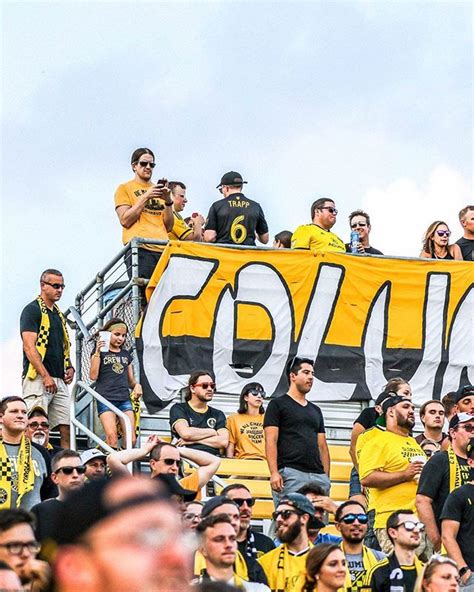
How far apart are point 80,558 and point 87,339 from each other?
1364 centimetres

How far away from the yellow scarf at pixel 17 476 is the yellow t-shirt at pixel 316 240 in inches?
242

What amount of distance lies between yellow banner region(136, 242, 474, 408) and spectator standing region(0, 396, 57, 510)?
4273 mm

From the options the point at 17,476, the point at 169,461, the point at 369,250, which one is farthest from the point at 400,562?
the point at 369,250

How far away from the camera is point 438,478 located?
1004cm

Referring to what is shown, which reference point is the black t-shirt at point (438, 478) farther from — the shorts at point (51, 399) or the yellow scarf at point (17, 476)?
the shorts at point (51, 399)

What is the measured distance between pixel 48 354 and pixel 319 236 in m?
3.92

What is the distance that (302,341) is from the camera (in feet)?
50.4

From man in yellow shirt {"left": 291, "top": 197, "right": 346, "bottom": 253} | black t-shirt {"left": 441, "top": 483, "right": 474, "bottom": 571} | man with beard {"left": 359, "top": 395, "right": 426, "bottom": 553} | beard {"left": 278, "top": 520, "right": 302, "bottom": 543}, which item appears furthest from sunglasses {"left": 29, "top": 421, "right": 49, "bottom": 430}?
man in yellow shirt {"left": 291, "top": 197, "right": 346, "bottom": 253}

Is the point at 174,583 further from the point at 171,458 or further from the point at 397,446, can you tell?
the point at 397,446

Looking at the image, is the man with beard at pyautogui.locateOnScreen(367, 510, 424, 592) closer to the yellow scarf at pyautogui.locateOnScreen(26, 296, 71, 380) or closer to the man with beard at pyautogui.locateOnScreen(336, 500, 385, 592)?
the man with beard at pyautogui.locateOnScreen(336, 500, 385, 592)

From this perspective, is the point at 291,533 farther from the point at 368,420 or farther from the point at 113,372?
the point at 113,372

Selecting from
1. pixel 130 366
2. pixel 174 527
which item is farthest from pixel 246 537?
pixel 174 527

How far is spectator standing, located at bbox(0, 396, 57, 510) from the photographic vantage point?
9.84 metres

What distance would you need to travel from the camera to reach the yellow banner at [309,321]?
48.6 feet
